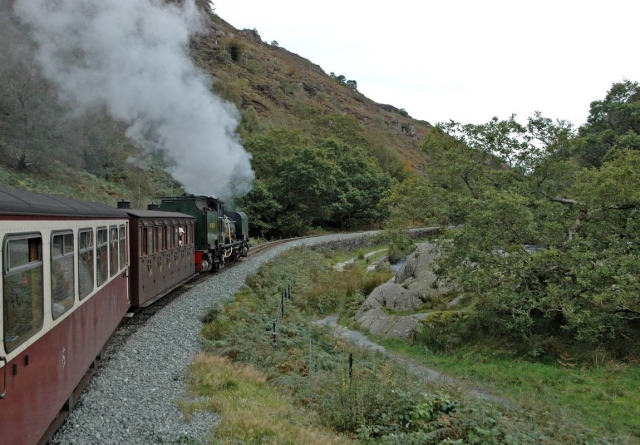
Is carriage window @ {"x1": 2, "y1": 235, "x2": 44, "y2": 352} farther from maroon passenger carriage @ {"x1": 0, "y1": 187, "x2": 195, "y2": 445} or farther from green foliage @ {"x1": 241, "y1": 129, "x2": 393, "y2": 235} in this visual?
green foliage @ {"x1": 241, "y1": 129, "x2": 393, "y2": 235}

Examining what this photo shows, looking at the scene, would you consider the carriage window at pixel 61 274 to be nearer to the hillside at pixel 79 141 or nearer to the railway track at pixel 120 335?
the railway track at pixel 120 335

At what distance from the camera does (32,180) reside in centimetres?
2697

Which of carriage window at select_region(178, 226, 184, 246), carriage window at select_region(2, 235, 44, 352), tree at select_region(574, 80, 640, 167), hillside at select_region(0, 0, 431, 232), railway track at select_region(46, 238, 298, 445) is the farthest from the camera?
tree at select_region(574, 80, 640, 167)

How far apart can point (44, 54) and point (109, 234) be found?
32.0 meters

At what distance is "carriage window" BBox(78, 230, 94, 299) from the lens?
6211mm

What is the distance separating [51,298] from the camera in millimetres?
4918

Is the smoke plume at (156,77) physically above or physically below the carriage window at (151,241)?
above

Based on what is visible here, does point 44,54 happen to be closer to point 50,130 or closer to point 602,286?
point 50,130

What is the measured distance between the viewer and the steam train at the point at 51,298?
12.8 ft

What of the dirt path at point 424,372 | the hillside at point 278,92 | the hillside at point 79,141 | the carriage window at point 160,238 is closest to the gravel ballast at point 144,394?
the carriage window at point 160,238

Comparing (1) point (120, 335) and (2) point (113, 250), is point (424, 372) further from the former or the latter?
(2) point (113, 250)

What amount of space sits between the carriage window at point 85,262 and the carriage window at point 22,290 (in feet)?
5.34

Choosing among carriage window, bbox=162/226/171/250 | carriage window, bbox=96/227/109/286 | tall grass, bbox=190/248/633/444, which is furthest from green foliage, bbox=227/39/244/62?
carriage window, bbox=96/227/109/286

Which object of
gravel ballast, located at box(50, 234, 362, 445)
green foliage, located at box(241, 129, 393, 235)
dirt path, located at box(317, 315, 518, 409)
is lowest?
dirt path, located at box(317, 315, 518, 409)
